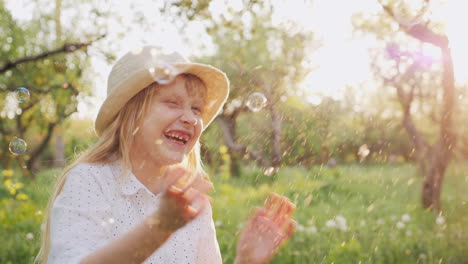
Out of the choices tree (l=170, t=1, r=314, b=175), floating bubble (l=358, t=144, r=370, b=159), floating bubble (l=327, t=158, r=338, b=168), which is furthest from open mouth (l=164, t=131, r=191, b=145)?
floating bubble (l=358, t=144, r=370, b=159)

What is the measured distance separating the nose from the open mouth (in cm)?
5

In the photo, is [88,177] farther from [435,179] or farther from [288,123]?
[288,123]

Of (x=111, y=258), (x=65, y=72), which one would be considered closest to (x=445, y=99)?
(x=111, y=258)

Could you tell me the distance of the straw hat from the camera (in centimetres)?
216

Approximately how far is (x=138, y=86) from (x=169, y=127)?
24 centimetres

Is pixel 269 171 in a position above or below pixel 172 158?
below

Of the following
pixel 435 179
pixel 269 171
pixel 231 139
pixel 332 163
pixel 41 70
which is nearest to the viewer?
pixel 435 179

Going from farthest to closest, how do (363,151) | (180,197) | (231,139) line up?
1. (363,151)
2. (231,139)
3. (180,197)

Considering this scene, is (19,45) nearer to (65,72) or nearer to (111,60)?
(65,72)

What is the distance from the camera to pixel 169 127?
2.10 m

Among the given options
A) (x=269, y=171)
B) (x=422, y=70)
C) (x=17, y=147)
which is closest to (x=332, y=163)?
(x=269, y=171)

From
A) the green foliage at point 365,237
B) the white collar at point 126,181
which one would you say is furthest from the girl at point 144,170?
the green foliage at point 365,237

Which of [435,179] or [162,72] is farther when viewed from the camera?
[435,179]

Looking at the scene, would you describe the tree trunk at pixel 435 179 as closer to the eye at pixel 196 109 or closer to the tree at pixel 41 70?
the eye at pixel 196 109
